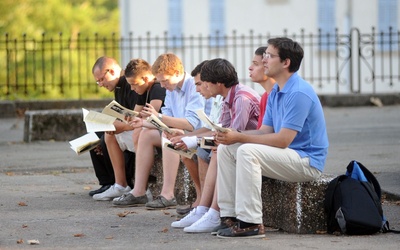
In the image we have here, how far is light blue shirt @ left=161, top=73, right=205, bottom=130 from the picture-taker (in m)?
8.55

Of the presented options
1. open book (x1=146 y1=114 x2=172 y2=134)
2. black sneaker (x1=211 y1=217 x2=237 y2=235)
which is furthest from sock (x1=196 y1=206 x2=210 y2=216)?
open book (x1=146 y1=114 x2=172 y2=134)

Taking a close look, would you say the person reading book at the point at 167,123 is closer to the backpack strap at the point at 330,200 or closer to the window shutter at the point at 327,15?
the backpack strap at the point at 330,200

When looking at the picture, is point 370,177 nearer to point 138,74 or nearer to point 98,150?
point 138,74

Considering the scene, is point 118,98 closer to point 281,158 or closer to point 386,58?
point 281,158

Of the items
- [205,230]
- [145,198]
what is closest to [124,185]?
[145,198]

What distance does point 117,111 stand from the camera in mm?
8336

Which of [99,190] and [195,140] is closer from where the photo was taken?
[195,140]

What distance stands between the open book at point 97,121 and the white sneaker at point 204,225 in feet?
5.41

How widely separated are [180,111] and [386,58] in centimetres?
2630

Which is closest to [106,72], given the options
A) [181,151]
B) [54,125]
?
[181,151]

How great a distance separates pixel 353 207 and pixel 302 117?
0.66 m

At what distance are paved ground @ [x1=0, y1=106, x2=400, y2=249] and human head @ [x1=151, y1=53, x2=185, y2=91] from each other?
3.33 ft

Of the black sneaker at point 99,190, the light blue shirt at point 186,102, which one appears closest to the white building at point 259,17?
the black sneaker at point 99,190

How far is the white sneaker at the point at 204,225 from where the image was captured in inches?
290
